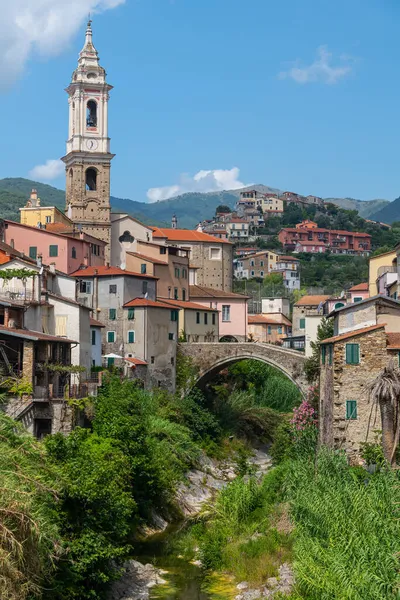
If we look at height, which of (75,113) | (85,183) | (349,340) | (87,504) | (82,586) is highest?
(75,113)

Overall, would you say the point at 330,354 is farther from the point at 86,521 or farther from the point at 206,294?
the point at 206,294

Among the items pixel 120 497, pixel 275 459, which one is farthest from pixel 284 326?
pixel 120 497

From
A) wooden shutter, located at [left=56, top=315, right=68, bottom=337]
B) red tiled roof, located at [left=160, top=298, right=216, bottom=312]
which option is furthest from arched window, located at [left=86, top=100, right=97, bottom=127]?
wooden shutter, located at [left=56, top=315, right=68, bottom=337]

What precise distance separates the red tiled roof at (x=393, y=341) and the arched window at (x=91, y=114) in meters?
52.2

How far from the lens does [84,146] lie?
87.1m

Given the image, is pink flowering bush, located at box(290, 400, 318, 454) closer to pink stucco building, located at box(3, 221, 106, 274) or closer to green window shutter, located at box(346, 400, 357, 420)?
green window shutter, located at box(346, 400, 357, 420)

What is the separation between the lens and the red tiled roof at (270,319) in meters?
96.4

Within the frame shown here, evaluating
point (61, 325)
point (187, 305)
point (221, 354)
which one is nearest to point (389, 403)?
point (61, 325)

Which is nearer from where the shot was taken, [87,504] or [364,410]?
[87,504]

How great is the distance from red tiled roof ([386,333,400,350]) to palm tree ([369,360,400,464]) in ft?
5.52

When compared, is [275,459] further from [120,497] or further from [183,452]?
[120,497]

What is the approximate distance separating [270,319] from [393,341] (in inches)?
2338

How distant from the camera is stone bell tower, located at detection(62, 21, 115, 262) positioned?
8594cm

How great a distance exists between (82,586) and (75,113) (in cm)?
6366
